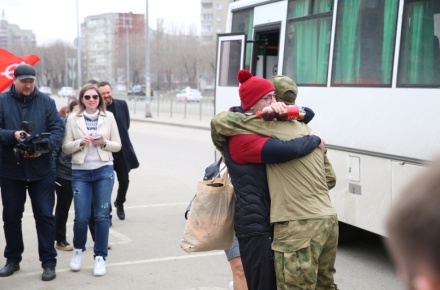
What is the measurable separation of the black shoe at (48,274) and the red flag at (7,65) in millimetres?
3247

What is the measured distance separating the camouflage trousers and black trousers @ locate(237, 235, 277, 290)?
0.06 meters

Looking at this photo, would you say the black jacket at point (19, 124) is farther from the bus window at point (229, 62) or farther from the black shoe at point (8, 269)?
the bus window at point (229, 62)

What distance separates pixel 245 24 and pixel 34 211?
169 inches

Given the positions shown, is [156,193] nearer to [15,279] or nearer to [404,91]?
[15,279]

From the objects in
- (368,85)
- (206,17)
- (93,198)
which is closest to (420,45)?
(368,85)

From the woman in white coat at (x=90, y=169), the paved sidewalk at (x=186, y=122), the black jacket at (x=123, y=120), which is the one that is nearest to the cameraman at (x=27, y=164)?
the woman in white coat at (x=90, y=169)

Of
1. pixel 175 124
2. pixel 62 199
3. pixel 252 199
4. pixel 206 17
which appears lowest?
pixel 175 124

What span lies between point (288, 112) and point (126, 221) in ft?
18.1

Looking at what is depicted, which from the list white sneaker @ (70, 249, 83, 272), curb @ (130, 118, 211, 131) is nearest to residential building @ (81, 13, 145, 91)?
curb @ (130, 118, 211, 131)

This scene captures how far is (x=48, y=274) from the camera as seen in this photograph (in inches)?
239

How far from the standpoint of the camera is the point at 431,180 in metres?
1.02

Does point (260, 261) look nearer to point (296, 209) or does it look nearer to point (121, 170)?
point (296, 209)

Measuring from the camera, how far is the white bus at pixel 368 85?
5758mm

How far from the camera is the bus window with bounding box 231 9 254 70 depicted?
8.85 metres
